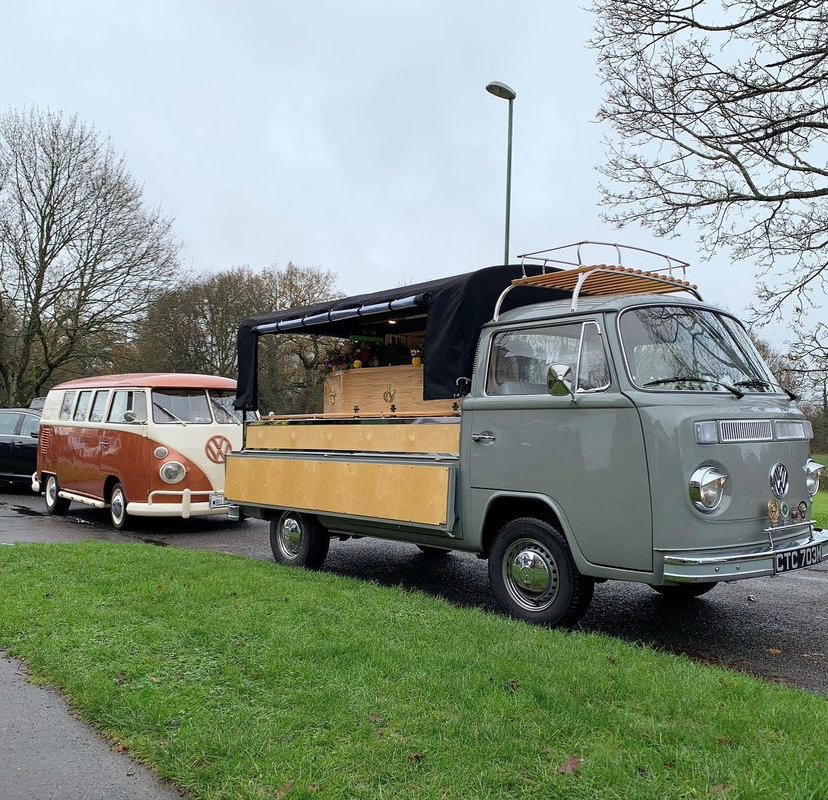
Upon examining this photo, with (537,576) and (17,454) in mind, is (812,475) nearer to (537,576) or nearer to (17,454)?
(537,576)

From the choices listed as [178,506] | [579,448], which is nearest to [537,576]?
[579,448]

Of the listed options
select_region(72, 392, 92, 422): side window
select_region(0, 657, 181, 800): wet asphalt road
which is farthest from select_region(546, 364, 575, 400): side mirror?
select_region(72, 392, 92, 422): side window

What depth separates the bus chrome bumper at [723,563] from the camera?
4.91 m

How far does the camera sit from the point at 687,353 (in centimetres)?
569

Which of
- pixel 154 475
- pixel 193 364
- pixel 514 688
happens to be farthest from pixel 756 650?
pixel 193 364

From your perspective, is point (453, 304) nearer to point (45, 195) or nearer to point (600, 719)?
point (600, 719)

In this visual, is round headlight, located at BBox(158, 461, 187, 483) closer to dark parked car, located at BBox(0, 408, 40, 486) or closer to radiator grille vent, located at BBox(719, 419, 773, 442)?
dark parked car, located at BBox(0, 408, 40, 486)

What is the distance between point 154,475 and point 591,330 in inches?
314

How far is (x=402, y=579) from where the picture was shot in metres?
8.05

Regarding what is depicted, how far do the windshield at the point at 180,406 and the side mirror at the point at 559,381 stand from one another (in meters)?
7.93

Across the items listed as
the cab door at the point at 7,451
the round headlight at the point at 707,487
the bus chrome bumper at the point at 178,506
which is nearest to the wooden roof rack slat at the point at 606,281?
the round headlight at the point at 707,487

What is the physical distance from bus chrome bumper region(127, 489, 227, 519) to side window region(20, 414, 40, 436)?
7.16 meters

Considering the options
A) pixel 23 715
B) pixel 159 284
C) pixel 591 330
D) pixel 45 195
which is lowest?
pixel 23 715

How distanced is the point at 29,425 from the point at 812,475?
16.4 meters
